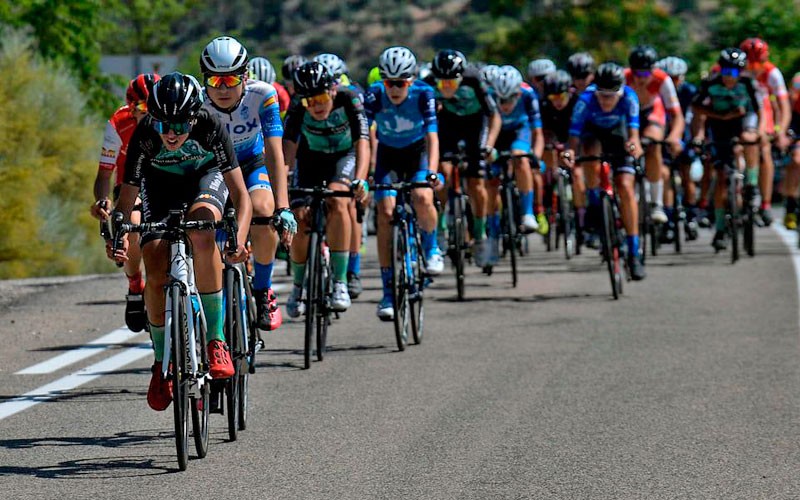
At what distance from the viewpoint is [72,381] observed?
33.6 feet

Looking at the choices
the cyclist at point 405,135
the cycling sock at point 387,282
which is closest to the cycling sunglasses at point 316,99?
the cyclist at point 405,135

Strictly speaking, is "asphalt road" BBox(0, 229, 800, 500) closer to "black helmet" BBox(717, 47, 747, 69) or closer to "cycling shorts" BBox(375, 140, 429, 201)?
"cycling shorts" BBox(375, 140, 429, 201)

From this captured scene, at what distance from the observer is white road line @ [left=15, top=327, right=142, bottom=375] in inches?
421

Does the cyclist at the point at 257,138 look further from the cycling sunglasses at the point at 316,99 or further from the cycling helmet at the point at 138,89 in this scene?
the cycling sunglasses at the point at 316,99

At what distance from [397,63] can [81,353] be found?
3.21 metres

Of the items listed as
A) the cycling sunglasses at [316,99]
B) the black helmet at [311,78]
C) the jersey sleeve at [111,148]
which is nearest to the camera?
the jersey sleeve at [111,148]

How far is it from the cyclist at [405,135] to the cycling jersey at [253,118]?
2444mm

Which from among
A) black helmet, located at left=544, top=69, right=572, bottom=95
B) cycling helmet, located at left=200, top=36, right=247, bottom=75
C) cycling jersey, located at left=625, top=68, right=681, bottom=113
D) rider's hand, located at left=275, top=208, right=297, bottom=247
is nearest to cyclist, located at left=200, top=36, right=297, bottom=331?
cycling helmet, located at left=200, top=36, right=247, bottom=75

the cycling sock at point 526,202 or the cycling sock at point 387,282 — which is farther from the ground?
the cycling sock at point 526,202

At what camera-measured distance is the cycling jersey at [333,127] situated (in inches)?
469

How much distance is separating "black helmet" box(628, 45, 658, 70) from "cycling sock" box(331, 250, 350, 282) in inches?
284

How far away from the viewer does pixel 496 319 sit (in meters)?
13.8

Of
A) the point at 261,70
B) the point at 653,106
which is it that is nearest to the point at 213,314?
the point at 261,70

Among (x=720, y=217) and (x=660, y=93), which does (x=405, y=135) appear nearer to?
(x=660, y=93)
